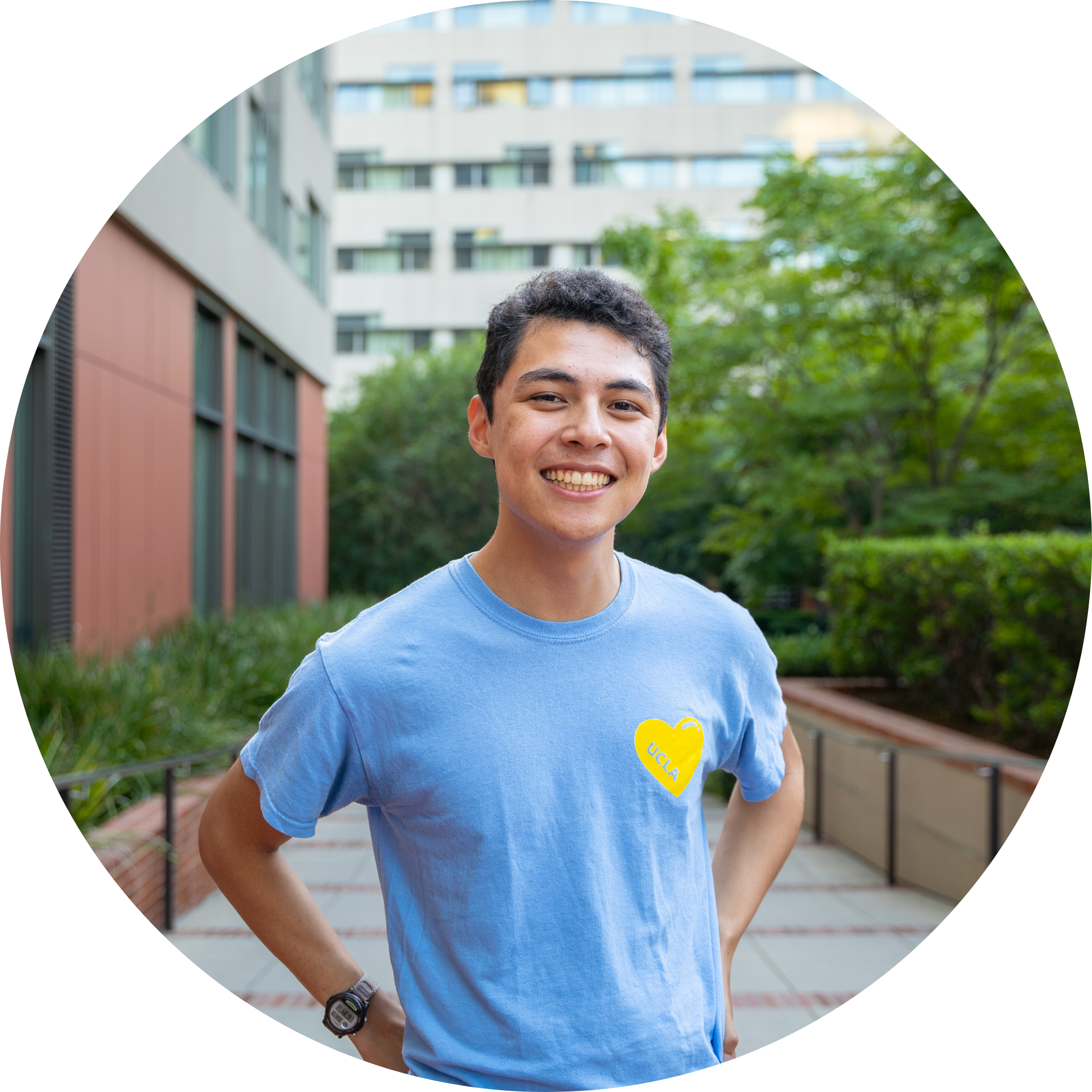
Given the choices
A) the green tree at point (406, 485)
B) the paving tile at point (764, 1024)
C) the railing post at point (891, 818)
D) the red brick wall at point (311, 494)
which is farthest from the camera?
the green tree at point (406, 485)

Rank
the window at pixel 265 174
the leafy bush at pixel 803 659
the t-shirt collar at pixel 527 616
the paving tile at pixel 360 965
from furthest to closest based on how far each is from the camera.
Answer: the window at pixel 265 174, the leafy bush at pixel 803 659, the paving tile at pixel 360 965, the t-shirt collar at pixel 527 616

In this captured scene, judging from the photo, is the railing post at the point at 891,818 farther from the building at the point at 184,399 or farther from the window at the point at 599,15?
the window at the point at 599,15

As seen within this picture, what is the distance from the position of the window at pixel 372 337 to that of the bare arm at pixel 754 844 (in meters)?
38.4

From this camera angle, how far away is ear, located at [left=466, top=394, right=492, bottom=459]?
2.11 m

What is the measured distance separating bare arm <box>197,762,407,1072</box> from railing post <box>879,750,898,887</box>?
19.3 ft

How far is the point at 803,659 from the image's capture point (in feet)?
41.8

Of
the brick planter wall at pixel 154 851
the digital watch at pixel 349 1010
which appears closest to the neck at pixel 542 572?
the digital watch at pixel 349 1010

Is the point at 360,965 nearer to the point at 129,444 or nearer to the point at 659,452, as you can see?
the point at 659,452

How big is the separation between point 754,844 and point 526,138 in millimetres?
39373

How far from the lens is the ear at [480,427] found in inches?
82.9

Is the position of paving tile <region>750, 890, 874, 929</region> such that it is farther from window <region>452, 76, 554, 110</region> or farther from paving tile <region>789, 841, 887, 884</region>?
window <region>452, 76, 554, 110</region>

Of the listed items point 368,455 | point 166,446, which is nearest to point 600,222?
point 368,455

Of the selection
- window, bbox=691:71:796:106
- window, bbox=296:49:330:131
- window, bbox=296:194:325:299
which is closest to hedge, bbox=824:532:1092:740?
window, bbox=296:194:325:299

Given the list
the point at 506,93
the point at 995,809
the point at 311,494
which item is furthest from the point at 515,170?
the point at 995,809
